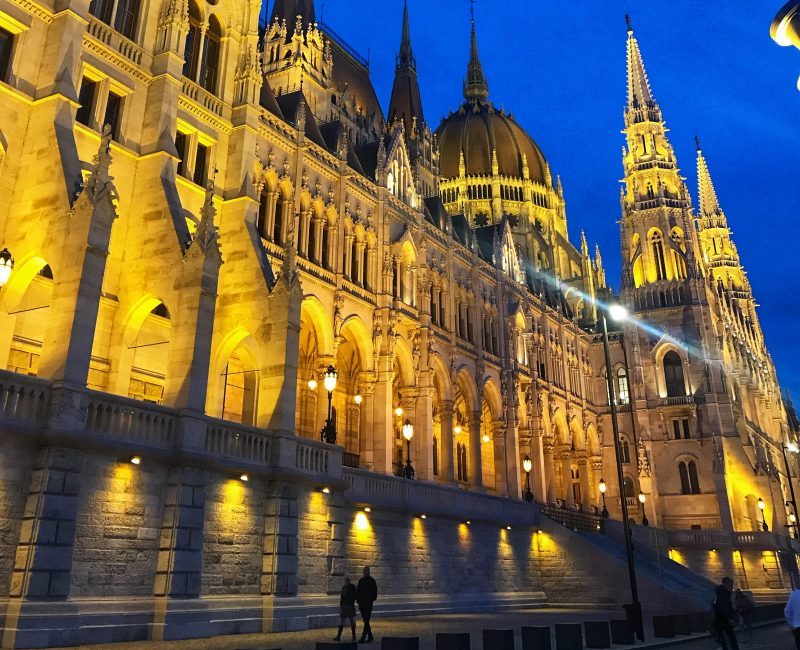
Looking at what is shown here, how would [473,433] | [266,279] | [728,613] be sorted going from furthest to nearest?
1. [473,433]
2. [266,279]
3. [728,613]

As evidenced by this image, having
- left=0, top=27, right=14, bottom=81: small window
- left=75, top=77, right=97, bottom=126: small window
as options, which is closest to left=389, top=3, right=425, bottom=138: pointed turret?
left=75, top=77, right=97, bottom=126: small window

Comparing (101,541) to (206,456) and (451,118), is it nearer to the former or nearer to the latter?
(206,456)

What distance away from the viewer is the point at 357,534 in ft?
→ 82.6

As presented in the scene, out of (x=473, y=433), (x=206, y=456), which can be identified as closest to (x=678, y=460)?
(x=473, y=433)

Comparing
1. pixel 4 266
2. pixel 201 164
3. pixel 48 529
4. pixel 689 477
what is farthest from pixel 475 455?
pixel 4 266

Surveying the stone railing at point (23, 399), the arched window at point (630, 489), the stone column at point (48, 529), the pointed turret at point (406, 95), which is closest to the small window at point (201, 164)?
the stone railing at point (23, 399)

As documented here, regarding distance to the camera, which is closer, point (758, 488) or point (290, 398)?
point (290, 398)

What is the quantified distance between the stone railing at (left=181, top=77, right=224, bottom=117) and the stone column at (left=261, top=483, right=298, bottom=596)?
46.2 feet

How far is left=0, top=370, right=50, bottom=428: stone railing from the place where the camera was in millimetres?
14938

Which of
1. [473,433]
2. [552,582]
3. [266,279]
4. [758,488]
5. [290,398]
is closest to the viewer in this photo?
[290,398]

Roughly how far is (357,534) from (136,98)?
53.4 feet

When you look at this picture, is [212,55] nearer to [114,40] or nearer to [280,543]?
[114,40]

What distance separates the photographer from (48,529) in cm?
1479

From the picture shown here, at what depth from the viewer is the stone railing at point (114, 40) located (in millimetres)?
22750
